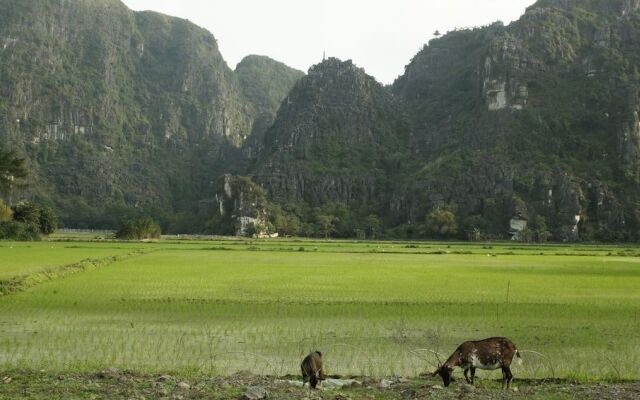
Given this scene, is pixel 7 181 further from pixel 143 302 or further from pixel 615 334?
pixel 615 334

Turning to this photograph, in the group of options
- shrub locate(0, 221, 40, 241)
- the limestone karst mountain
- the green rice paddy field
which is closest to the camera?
the green rice paddy field

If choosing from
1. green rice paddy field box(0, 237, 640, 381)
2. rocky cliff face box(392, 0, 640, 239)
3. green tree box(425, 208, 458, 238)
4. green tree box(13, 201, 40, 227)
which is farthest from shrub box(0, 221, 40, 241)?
rocky cliff face box(392, 0, 640, 239)

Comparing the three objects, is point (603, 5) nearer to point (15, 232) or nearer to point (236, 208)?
point (236, 208)

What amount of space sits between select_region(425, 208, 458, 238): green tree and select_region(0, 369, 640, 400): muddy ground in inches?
4141

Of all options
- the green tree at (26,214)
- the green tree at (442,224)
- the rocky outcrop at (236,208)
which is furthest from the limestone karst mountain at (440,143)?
the green tree at (26,214)

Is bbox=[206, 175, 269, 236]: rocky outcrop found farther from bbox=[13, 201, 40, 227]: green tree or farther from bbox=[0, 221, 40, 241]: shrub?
bbox=[0, 221, 40, 241]: shrub

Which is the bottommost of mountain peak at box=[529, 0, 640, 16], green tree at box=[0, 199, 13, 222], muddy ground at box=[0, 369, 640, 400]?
muddy ground at box=[0, 369, 640, 400]

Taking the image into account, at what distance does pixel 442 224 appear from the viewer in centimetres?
11662

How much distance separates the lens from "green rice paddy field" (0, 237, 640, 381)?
44.5 ft

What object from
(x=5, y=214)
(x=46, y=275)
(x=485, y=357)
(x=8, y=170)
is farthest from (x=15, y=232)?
(x=485, y=357)

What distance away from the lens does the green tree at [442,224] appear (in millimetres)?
115688

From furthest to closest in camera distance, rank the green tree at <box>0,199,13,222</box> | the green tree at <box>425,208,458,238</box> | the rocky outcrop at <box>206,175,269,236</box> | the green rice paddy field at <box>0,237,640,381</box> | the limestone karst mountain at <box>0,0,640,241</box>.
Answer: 1. the rocky outcrop at <box>206,175,269,236</box>
2. the limestone karst mountain at <box>0,0,640,241</box>
3. the green tree at <box>425,208,458,238</box>
4. the green tree at <box>0,199,13,222</box>
5. the green rice paddy field at <box>0,237,640,381</box>

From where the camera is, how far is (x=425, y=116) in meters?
177

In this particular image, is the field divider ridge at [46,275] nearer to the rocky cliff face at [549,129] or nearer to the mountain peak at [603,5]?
the rocky cliff face at [549,129]
